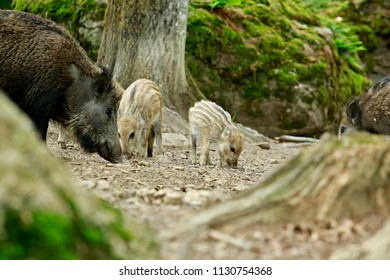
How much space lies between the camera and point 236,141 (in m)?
10.3

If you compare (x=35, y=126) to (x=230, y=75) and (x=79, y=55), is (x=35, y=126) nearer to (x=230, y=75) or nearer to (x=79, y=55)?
(x=79, y=55)

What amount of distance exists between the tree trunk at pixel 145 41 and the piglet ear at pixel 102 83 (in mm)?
2275

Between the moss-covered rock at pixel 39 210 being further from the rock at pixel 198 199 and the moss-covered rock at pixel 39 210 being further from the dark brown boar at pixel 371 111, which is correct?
the dark brown boar at pixel 371 111

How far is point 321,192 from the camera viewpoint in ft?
13.9

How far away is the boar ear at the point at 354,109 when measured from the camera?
11928mm

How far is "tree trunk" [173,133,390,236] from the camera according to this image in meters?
4.20

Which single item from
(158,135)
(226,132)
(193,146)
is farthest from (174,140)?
(226,132)

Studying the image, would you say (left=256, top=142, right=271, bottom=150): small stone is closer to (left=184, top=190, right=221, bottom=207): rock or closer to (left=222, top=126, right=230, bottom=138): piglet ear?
(left=222, top=126, right=230, bottom=138): piglet ear

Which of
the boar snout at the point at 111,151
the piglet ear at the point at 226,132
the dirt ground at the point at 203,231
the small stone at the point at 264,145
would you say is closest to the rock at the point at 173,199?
the dirt ground at the point at 203,231

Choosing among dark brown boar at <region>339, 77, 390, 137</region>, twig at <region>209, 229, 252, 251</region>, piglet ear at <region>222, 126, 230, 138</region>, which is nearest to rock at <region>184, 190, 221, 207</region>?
twig at <region>209, 229, 252, 251</region>

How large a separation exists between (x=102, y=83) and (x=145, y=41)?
242cm

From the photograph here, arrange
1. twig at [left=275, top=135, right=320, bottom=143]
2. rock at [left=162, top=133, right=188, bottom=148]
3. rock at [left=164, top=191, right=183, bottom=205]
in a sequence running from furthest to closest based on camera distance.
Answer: twig at [left=275, top=135, right=320, bottom=143], rock at [left=162, top=133, right=188, bottom=148], rock at [left=164, top=191, right=183, bottom=205]

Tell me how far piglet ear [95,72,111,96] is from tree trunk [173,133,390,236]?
525 centimetres
